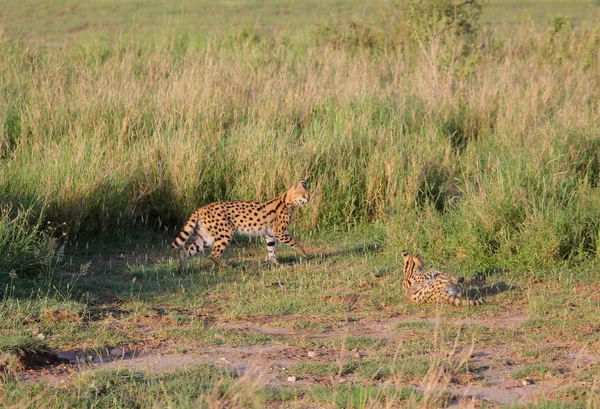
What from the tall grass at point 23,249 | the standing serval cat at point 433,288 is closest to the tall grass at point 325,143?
the tall grass at point 23,249

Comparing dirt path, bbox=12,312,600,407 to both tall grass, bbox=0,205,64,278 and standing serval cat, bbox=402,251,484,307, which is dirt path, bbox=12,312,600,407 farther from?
tall grass, bbox=0,205,64,278

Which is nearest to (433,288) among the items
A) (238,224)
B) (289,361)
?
(289,361)

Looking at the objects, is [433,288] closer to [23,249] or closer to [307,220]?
[307,220]

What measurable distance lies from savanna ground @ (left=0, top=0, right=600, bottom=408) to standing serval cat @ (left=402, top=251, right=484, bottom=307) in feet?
0.29

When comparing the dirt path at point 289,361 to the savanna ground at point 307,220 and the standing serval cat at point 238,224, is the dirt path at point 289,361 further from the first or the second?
the standing serval cat at point 238,224

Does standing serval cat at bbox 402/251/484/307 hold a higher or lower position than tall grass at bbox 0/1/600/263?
lower

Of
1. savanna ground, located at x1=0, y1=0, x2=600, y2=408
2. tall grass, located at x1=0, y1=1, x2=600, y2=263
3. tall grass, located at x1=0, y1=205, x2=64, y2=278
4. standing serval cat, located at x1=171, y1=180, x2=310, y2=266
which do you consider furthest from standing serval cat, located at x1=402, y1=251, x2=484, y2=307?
tall grass, located at x1=0, y1=205, x2=64, y2=278

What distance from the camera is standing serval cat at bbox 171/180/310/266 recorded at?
343 inches

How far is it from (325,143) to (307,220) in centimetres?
112

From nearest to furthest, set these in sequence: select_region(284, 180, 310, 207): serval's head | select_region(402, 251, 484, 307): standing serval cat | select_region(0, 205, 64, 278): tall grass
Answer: select_region(402, 251, 484, 307): standing serval cat
select_region(0, 205, 64, 278): tall grass
select_region(284, 180, 310, 207): serval's head

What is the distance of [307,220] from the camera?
9.80m

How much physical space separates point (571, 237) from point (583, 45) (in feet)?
28.7

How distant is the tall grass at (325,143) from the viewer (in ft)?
29.3

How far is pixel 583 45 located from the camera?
641 inches
